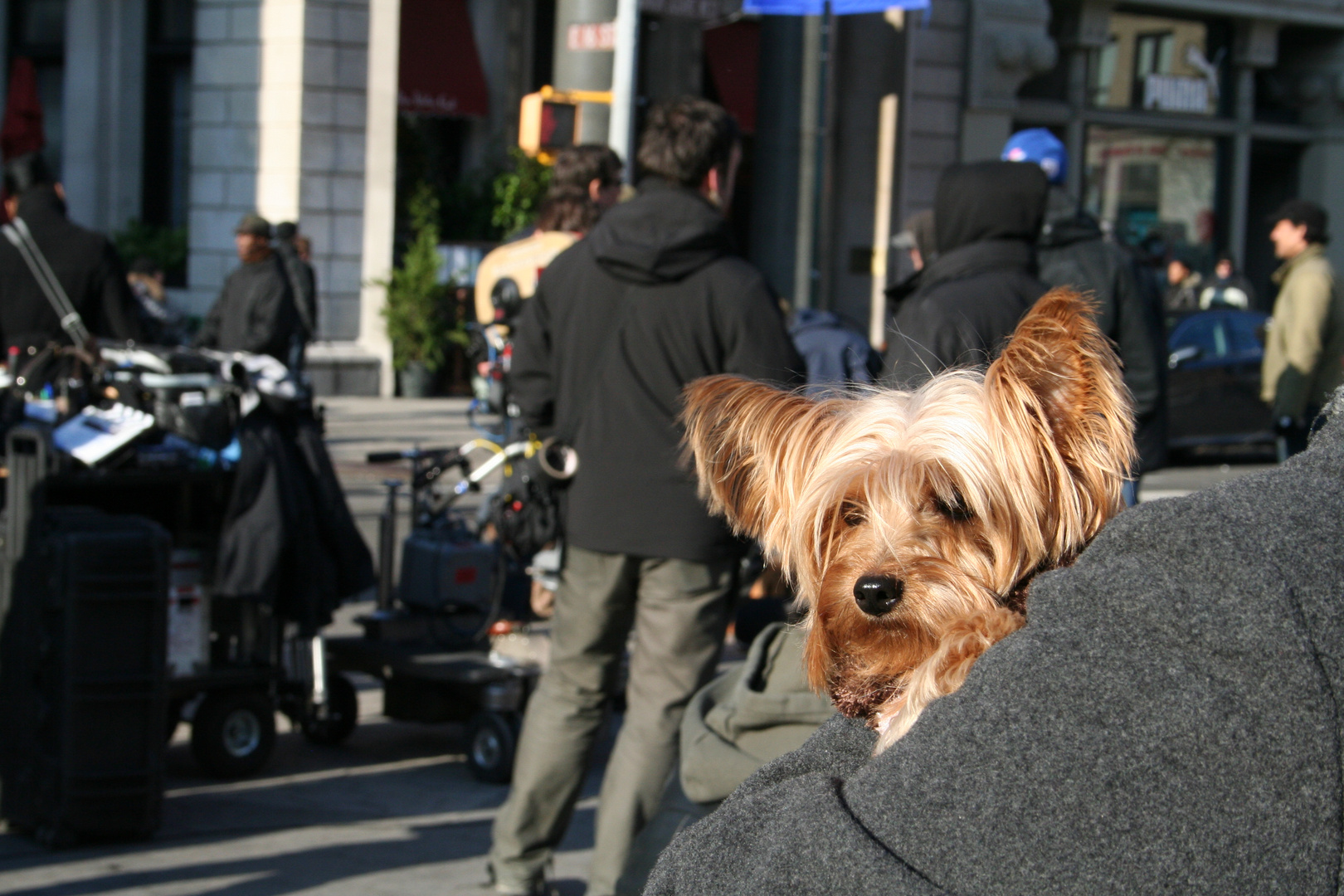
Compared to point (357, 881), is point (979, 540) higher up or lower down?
higher up

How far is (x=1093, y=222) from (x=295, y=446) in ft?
9.70

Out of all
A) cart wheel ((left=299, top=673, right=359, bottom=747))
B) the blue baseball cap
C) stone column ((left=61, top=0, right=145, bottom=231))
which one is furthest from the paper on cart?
stone column ((left=61, top=0, right=145, bottom=231))

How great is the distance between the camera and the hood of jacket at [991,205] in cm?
424

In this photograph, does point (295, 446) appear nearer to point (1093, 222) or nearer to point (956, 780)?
point (1093, 222)

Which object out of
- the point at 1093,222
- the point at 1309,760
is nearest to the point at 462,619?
the point at 1093,222

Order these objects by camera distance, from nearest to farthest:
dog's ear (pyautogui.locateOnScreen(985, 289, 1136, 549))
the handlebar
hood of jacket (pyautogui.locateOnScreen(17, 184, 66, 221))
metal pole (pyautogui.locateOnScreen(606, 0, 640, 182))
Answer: dog's ear (pyautogui.locateOnScreen(985, 289, 1136, 549)) < the handlebar < hood of jacket (pyautogui.locateOnScreen(17, 184, 66, 221)) < metal pole (pyautogui.locateOnScreen(606, 0, 640, 182))

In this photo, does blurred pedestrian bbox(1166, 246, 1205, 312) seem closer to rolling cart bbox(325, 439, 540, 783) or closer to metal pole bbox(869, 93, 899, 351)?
metal pole bbox(869, 93, 899, 351)

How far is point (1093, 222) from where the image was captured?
519cm

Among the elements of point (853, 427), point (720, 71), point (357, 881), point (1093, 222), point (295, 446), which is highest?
point (720, 71)

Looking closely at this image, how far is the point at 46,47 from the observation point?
19281mm

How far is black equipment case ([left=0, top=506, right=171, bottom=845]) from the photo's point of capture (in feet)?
14.7

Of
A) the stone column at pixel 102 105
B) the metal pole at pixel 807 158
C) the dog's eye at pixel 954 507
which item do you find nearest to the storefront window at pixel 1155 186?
the metal pole at pixel 807 158

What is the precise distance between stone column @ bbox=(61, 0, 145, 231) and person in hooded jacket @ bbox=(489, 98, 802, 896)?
15.9m

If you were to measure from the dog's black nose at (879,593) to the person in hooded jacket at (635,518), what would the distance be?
95.9 inches
